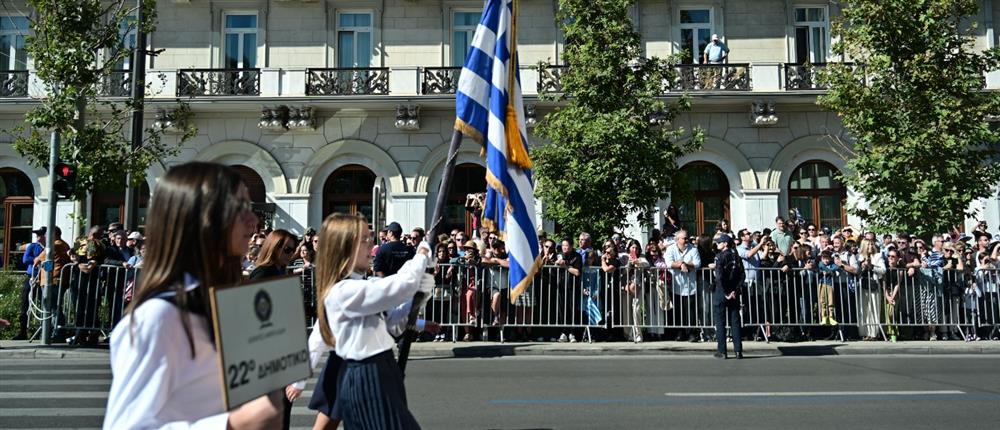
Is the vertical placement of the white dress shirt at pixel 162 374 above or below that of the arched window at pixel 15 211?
below

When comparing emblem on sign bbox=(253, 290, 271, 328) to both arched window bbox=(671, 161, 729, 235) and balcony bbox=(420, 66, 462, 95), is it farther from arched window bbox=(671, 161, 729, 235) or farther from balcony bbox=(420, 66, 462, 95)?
arched window bbox=(671, 161, 729, 235)

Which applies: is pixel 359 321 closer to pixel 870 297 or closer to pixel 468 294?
pixel 468 294

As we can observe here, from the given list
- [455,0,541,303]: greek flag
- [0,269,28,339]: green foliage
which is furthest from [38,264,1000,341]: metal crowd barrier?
[455,0,541,303]: greek flag

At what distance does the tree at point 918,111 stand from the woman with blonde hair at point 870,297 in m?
3.07

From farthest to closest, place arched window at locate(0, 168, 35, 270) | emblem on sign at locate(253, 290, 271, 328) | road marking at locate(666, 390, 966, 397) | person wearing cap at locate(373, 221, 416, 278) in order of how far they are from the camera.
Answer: arched window at locate(0, 168, 35, 270) → person wearing cap at locate(373, 221, 416, 278) → road marking at locate(666, 390, 966, 397) → emblem on sign at locate(253, 290, 271, 328)

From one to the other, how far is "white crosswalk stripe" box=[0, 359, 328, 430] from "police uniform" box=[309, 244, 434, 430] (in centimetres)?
305

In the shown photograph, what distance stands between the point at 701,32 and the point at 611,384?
16.8 m

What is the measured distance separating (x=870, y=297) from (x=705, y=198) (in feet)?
30.9

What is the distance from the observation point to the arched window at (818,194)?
2339 cm

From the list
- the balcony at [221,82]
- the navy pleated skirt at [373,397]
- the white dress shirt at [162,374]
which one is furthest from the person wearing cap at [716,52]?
the white dress shirt at [162,374]

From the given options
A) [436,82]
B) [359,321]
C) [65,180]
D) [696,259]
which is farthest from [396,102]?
[359,321]

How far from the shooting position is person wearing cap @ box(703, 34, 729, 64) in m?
22.6

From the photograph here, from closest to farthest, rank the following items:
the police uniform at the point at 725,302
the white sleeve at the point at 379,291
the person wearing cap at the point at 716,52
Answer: the white sleeve at the point at 379,291 < the police uniform at the point at 725,302 < the person wearing cap at the point at 716,52

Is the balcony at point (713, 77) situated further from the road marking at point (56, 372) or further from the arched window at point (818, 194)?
the road marking at point (56, 372)
